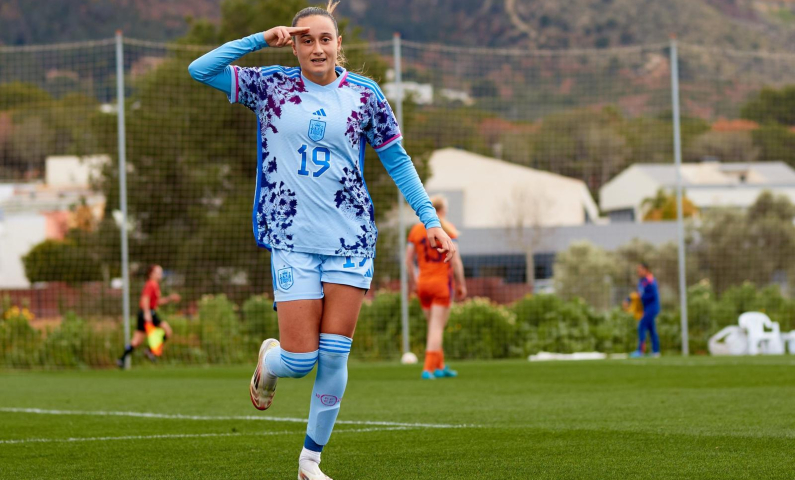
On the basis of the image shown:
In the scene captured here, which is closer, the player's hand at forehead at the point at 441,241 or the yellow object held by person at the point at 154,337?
the player's hand at forehead at the point at 441,241

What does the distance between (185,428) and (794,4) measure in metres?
99.0

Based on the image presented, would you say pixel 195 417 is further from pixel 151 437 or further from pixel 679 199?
pixel 679 199

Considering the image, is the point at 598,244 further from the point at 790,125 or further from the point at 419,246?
the point at 419,246

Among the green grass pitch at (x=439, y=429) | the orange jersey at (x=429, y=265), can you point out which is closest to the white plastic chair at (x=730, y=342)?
the green grass pitch at (x=439, y=429)

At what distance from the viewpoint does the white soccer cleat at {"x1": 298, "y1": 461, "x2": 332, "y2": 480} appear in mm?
4719

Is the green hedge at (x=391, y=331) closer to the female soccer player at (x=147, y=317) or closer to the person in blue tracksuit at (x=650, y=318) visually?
the person in blue tracksuit at (x=650, y=318)

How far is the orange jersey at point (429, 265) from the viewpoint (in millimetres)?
12039

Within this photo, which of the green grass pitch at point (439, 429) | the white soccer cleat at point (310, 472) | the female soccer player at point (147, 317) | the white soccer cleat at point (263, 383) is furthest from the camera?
the female soccer player at point (147, 317)

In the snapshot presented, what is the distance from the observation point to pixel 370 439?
6430 millimetres

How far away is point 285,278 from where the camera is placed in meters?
4.68

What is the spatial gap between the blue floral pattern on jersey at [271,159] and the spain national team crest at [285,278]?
0.30 feet

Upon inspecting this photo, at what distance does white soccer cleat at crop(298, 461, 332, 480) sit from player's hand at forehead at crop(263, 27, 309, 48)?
168 cm

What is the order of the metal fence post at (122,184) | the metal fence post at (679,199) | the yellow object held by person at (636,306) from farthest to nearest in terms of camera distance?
the yellow object held by person at (636,306), the metal fence post at (679,199), the metal fence post at (122,184)

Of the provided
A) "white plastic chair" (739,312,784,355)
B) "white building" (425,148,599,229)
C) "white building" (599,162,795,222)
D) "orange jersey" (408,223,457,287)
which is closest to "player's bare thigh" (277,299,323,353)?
"orange jersey" (408,223,457,287)
